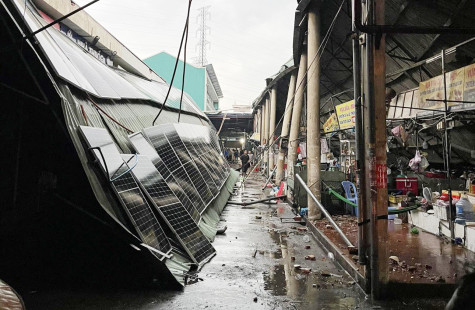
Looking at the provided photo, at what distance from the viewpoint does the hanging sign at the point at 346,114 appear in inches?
352

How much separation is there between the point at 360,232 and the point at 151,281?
3.65m

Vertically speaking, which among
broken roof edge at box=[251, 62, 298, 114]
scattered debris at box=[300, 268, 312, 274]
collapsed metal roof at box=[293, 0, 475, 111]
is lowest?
scattered debris at box=[300, 268, 312, 274]

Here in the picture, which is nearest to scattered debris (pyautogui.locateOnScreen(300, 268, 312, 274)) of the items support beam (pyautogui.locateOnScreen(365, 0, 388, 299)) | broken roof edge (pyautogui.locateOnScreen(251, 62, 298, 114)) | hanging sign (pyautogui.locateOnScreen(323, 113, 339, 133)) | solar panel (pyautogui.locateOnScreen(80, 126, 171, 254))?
support beam (pyautogui.locateOnScreen(365, 0, 388, 299))

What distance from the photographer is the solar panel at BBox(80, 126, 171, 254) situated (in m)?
4.58

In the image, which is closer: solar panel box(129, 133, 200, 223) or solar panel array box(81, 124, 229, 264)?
solar panel array box(81, 124, 229, 264)

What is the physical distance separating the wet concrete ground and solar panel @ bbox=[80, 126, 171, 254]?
86cm

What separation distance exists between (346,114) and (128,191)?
24.7 feet

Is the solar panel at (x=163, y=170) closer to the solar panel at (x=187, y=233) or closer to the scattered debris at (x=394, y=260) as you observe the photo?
the solar panel at (x=187, y=233)

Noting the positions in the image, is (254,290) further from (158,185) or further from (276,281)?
(158,185)

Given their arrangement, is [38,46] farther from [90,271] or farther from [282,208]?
[282,208]

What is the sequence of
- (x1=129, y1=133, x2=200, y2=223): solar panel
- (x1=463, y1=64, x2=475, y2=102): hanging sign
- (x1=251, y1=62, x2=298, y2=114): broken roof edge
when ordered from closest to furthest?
(x1=463, y1=64, x2=475, y2=102): hanging sign < (x1=129, y1=133, x2=200, y2=223): solar panel < (x1=251, y1=62, x2=298, y2=114): broken roof edge

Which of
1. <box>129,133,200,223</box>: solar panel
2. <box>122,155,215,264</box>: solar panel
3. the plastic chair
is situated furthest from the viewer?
the plastic chair

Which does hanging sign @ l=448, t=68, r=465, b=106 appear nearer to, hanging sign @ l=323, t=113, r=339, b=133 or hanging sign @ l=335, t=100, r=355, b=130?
hanging sign @ l=335, t=100, r=355, b=130

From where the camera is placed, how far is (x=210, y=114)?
1239 inches
